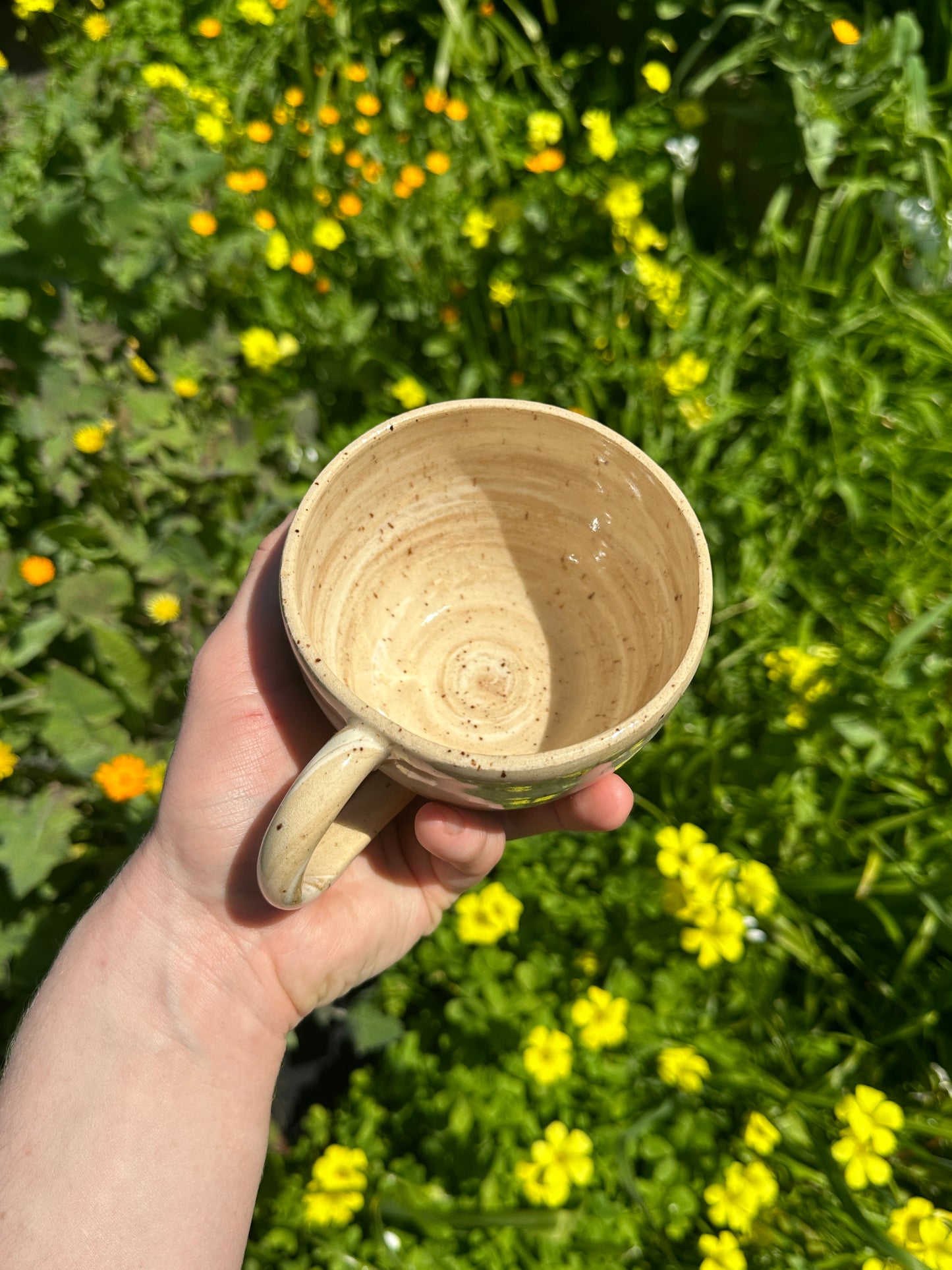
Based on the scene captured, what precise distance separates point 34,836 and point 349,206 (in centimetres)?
201

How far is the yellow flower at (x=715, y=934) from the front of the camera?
1.66 meters

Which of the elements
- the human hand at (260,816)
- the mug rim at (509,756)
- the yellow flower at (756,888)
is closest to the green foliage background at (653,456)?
the yellow flower at (756,888)

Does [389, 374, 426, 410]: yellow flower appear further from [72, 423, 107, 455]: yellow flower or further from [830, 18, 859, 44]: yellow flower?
[830, 18, 859, 44]: yellow flower

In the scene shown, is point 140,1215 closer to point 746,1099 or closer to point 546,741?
point 546,741

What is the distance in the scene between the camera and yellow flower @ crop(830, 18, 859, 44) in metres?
2.51

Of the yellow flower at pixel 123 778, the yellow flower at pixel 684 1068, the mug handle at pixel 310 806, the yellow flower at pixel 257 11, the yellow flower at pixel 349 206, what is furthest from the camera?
the yellow flower at pixel 257 11

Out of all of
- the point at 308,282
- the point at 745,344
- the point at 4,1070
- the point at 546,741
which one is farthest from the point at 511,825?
the point at 308,282

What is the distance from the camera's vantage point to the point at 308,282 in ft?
9.05

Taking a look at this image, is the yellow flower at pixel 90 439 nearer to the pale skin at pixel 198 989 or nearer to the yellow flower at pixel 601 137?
the pale skin at pixel 198 989

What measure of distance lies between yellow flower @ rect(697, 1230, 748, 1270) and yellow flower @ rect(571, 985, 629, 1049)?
372 millimetres

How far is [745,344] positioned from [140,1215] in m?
2.45

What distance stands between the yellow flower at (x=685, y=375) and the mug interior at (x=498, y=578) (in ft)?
2.32

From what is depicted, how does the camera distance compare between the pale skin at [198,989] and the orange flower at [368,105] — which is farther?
the orange flower at [368,105]

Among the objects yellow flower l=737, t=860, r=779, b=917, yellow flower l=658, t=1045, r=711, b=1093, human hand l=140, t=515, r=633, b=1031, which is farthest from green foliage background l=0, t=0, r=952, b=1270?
human hand l=140, t=515, r=633, b=1031
